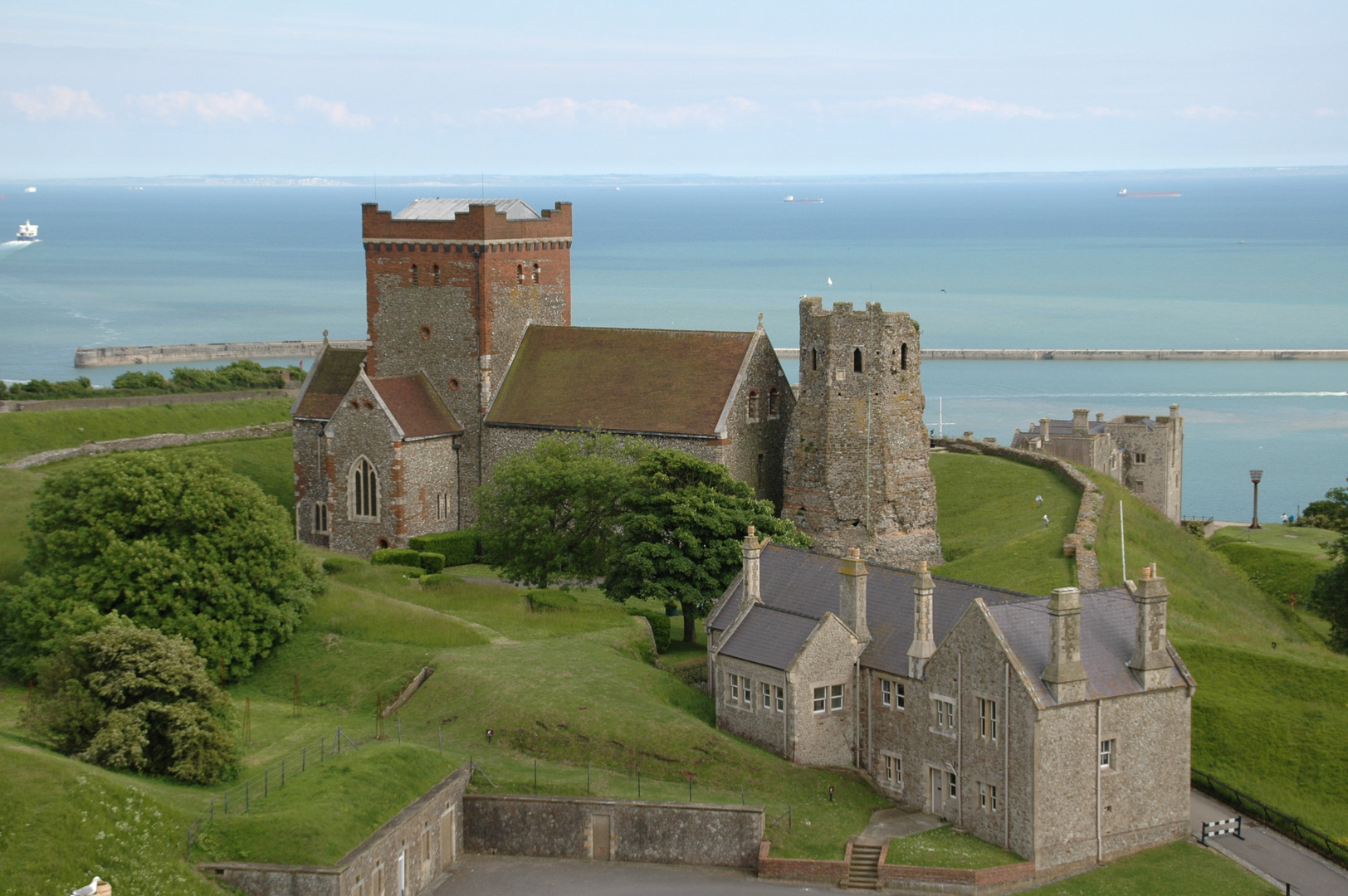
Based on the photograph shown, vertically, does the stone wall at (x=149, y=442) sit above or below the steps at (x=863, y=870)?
above

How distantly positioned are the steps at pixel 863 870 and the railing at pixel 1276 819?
991cm

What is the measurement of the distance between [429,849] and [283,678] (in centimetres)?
1282

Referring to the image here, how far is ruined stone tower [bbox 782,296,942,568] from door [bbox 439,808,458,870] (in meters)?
23.5

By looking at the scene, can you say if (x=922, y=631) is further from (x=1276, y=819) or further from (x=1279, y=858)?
(x=1276, y=819)

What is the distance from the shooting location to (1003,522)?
62.0m

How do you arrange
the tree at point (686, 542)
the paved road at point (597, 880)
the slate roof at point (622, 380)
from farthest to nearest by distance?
the slate roof at point (622, 380), the tree at point (686, 542), the paved road at point (597, 880)

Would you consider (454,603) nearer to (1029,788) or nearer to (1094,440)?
(1029,788)

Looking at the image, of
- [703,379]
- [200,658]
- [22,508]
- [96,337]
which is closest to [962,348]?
[96,337]

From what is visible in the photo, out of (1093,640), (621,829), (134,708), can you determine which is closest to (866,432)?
(1093,640)

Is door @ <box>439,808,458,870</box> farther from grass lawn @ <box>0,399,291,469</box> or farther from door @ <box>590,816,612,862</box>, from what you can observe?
grass lawn @ <box>0,399,291,469</box>

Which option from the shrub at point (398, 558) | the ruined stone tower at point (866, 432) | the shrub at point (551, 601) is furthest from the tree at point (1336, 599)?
the shrub at point (398, 558)

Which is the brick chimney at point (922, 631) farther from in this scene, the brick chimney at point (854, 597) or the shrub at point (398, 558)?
the shrub at point (398, 558)

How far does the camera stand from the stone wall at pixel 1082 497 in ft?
161

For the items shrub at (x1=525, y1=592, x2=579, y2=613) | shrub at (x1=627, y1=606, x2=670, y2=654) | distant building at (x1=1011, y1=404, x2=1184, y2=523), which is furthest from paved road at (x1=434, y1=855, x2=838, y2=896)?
distant building at (x1=1011, y1=404, x2=1184, y2=523)
